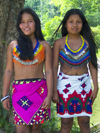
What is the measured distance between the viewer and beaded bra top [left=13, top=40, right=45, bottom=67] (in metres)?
2.16

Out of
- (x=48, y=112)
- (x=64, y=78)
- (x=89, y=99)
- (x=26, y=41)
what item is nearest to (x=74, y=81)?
(x=64, y=78)

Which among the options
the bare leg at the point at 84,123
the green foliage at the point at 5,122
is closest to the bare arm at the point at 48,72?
the bare leg at the point at 84,123

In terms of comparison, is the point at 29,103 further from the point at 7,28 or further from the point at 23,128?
the point at 7,28

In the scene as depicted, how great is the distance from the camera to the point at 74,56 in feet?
7.52

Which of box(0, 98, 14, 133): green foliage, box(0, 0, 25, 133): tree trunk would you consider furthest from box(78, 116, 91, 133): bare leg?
box(0, 0, 25, 133): tree trunk

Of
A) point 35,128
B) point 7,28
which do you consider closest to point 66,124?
point 35,128

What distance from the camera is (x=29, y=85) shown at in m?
2.13

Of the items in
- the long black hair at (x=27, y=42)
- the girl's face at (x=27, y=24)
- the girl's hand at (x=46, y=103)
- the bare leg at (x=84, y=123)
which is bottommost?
the bare leg at (x=84, y=123)

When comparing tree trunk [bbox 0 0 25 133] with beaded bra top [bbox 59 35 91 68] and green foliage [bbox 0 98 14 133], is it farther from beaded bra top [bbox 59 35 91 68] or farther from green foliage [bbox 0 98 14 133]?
beaded bra top [bbox 59 35 91 68]

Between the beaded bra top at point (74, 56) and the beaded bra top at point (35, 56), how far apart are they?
9.5 inches

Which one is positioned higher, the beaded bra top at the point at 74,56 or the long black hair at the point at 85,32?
A: the long black hair at the point at 85,32

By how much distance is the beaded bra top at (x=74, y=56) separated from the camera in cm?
229

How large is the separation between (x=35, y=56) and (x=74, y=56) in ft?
1.36

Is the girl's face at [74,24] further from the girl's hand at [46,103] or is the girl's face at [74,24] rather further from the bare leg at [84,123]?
the bare leg at [84,123]
